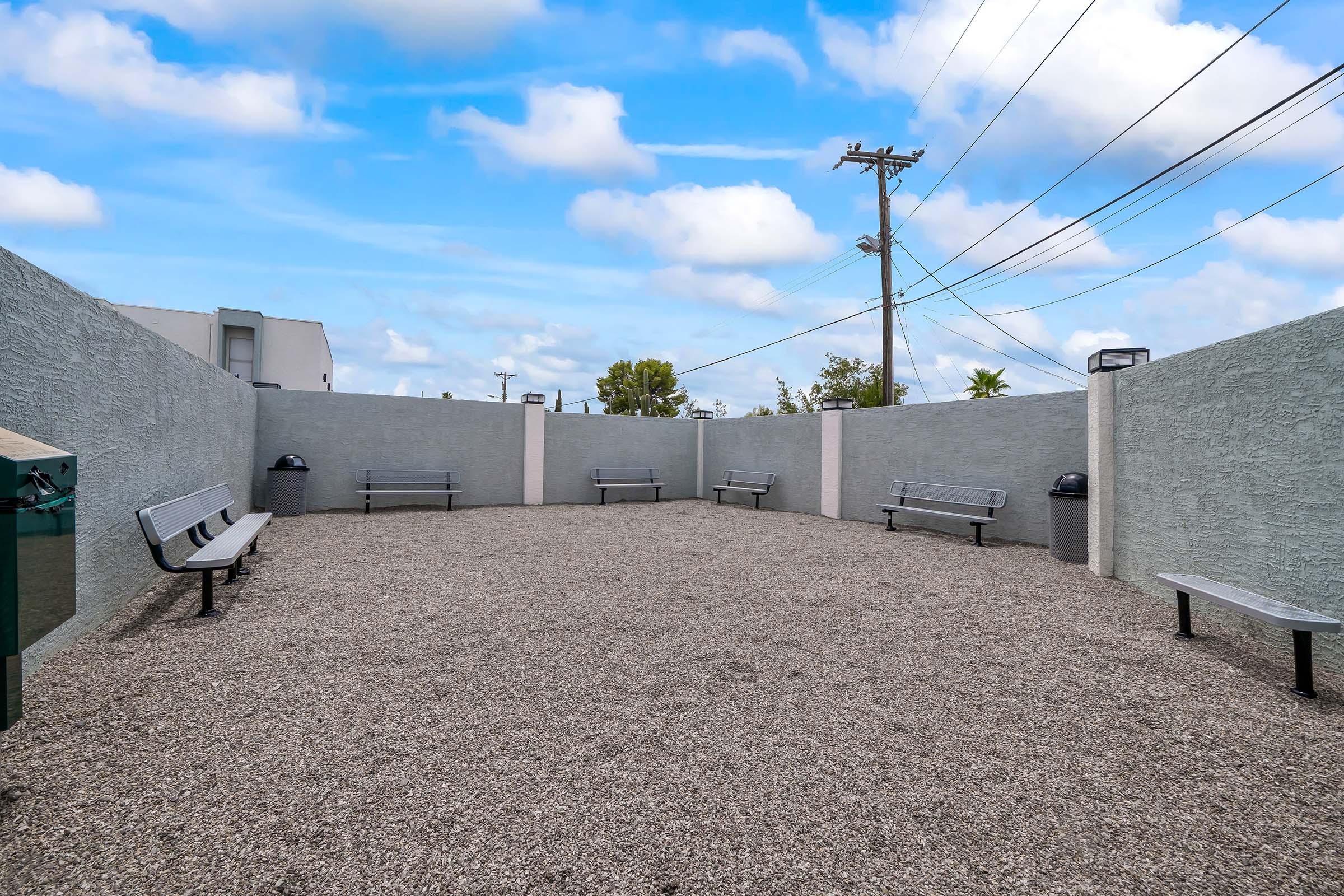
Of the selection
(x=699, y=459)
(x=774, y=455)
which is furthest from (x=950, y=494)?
(x=699, y=459)

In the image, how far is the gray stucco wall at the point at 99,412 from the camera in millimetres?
3432

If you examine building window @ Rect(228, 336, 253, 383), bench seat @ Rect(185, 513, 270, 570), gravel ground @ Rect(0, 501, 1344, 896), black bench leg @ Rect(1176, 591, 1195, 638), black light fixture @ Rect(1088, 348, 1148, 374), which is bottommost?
gravel ground @ Rect(0, 501, 1344, 896)

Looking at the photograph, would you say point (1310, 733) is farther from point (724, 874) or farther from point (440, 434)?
point (440, 434)

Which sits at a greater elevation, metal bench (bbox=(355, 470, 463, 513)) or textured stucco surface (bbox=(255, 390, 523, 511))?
textured stucco surface (bbox=(255, 390, 523, 511))

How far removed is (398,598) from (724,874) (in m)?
4.22

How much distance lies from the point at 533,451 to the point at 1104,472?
406 inches

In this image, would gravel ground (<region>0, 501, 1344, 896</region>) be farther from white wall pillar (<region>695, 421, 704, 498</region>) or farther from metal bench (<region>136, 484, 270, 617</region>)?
white wall pillar (<region>695, 421, 704, 498</region>)

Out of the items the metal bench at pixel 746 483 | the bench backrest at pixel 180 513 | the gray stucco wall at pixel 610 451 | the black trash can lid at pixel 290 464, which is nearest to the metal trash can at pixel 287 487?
the black trash can lid at pixel 290 464

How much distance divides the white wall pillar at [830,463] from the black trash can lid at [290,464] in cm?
925

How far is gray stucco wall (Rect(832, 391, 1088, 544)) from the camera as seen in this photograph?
8539 millimetres

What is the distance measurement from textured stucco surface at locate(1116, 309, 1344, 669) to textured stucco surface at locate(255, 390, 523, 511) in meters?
10.8

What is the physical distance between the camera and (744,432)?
1453 cm

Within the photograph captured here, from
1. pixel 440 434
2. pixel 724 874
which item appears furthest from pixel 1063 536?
pixel 440 434

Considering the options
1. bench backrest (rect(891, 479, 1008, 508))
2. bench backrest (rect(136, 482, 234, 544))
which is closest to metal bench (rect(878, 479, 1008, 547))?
bench backrest (rect(891, 479, 1008, 508))
